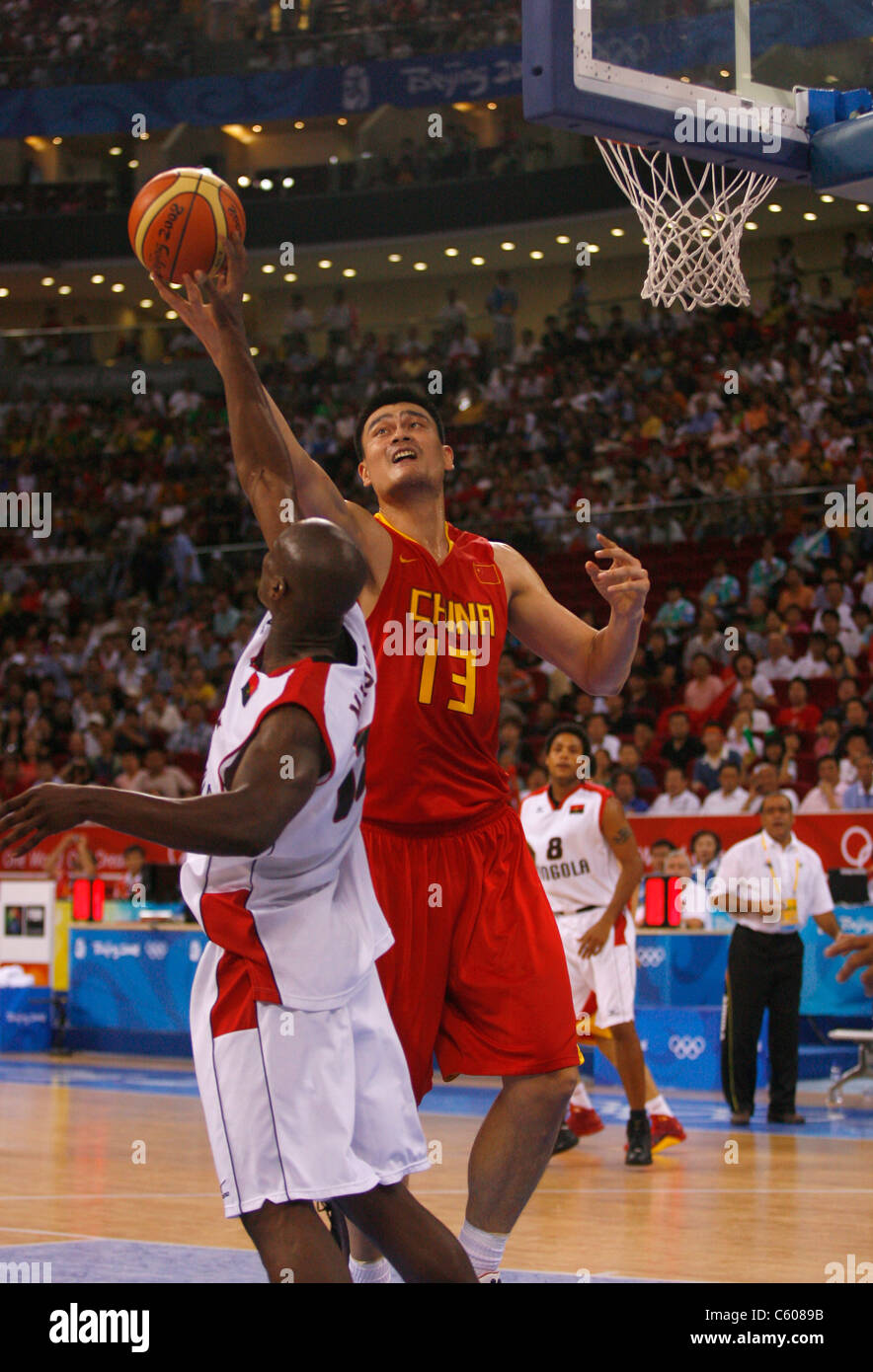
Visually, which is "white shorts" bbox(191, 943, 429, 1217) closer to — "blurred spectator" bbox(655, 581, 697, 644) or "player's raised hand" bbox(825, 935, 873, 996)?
"player's raised hand" bbox(825, 935, 873, 996)

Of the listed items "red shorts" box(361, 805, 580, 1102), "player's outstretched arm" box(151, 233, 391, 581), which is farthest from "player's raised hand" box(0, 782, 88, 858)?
"red shorts" box(361, 805, 580, 1102)

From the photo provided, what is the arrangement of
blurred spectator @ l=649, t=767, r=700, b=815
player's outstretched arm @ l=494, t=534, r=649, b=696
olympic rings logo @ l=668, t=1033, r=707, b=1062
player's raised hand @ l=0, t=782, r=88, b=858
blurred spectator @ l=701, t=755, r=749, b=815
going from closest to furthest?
player's raised hand @ l=0, t=782, r=88, b=858 → player's outstretched arm @ l=494, t=534, r=649, b=696 → olympic rings logo @ l=668, t=1033, r=707, b=1062 → blurred spectator @ l=701, t=755, r=749, b=815 → blurred spectator @ l=649, t=767, r=700, b=815

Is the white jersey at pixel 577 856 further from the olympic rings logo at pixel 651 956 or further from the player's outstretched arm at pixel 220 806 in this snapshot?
the player's outstretched arm at pixel 220 806

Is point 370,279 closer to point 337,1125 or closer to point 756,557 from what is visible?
point 756,557

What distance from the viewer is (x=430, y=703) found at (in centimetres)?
423

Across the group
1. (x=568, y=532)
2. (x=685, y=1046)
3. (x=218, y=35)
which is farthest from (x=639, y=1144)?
(x=218, y=35)

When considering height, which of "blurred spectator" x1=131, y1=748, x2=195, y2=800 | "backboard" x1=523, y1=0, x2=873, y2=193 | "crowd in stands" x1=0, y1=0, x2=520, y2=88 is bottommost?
"blurred spectator" x1=131, y1=748, x2=195, y2=800

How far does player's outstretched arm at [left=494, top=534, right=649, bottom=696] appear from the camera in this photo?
14.1ft

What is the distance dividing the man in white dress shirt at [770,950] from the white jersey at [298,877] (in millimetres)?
6965

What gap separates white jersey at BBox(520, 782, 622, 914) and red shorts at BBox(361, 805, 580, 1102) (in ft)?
16.0

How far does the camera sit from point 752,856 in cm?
1020
